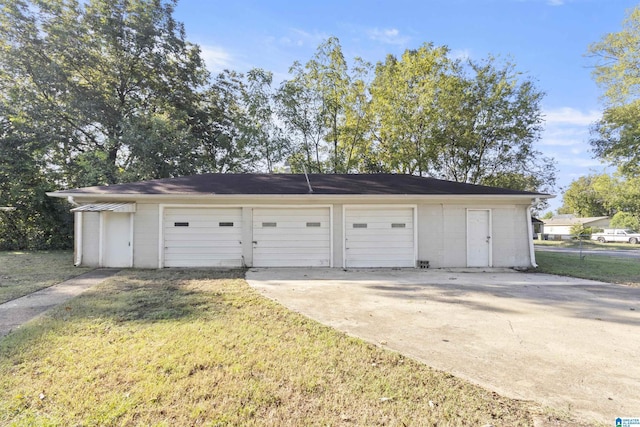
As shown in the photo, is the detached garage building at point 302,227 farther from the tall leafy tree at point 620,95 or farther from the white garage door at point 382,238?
the tall leafy tree at point 620,95

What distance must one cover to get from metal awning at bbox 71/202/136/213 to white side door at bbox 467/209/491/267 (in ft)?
33.4

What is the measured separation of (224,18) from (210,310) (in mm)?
10242

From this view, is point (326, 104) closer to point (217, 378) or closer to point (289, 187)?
point (289, 187)

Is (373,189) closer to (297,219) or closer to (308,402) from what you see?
(297,219)

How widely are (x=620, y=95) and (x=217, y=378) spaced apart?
27.9 metres

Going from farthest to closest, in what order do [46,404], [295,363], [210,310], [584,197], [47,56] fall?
[584,197], [47,56], [210,310], [295,363], [46,404]

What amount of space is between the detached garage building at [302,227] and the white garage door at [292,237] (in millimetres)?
31

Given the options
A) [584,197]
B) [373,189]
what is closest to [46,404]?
[373,189]

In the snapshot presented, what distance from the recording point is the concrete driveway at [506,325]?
2.77 meters

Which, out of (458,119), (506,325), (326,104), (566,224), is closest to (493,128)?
(458,119)

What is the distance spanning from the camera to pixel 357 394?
8.48ft

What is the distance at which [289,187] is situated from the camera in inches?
395

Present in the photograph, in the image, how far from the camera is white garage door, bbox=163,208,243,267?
30.2 feet

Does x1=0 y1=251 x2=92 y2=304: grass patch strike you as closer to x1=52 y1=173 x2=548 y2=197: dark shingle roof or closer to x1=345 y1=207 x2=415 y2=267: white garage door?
x1=52 y1=173 x2=548 y2=197: dark shingle roof
